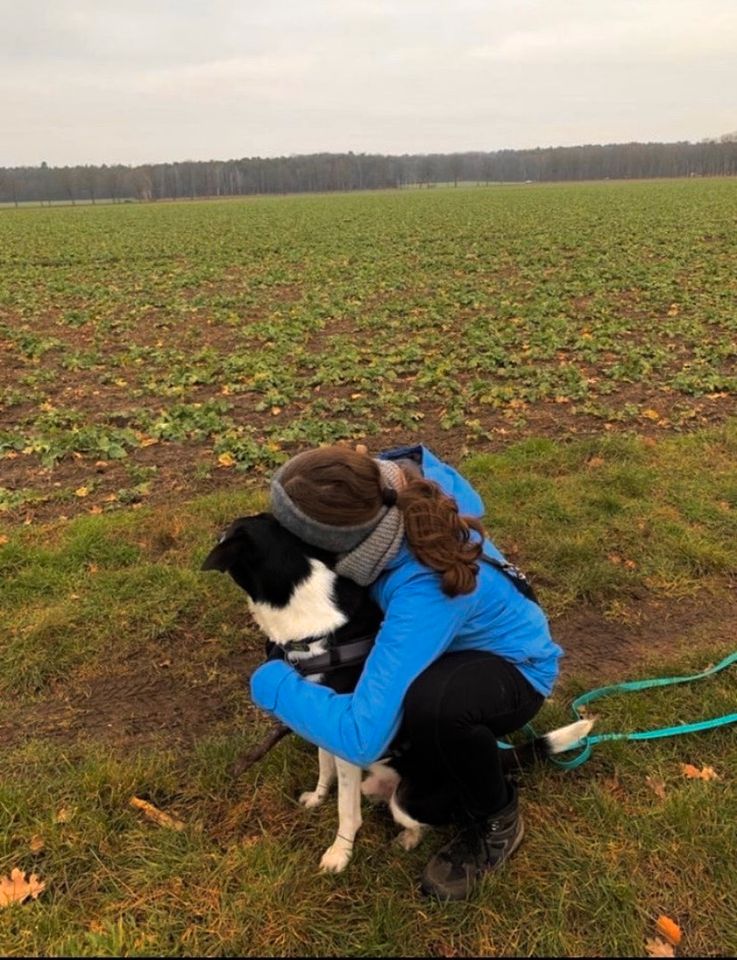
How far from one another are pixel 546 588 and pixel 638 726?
129cm

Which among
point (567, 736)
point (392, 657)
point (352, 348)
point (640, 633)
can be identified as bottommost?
point (640, 633)

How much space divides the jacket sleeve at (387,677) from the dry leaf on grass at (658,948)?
3.59 ft

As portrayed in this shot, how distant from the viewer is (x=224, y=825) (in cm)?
282

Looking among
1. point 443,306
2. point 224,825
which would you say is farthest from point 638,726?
point 443,306

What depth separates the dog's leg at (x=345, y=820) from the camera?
2600 mm

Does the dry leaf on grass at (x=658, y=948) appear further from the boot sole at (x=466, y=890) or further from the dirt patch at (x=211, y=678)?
the dirt patch at (x=211, y=678)

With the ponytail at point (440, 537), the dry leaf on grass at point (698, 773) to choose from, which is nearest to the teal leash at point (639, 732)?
the dry leaf on grass at point (698, 773)

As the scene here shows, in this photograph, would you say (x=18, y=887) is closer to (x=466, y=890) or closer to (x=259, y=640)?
(x=466, y=890)

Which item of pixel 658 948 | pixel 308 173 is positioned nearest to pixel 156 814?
pixel 658 948

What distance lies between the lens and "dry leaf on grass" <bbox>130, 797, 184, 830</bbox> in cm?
279

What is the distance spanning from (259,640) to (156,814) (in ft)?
4.29

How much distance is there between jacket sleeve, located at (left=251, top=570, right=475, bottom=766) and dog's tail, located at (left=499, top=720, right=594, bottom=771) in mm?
886

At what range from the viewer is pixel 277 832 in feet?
9.14

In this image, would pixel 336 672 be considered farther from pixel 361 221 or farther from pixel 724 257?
pixel 361 221
